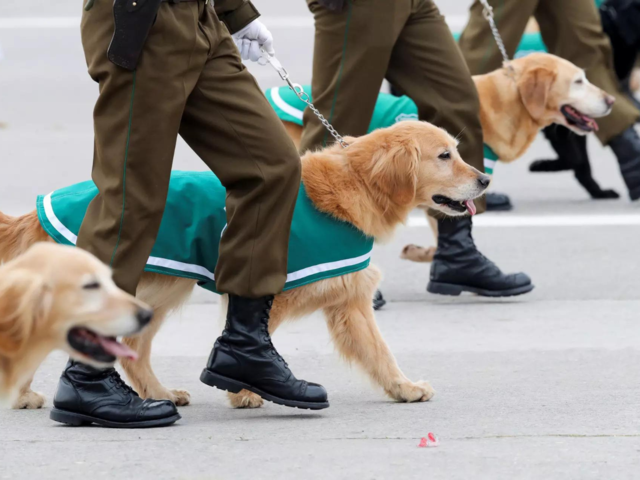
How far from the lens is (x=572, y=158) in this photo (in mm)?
8344

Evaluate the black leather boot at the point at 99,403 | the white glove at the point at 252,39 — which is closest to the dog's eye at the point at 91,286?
the black leather boot at the point at 99,403

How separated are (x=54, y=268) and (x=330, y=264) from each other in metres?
1.30

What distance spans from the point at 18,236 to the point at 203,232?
637 millimetres

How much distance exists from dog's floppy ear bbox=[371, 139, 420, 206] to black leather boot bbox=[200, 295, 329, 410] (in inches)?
26.0

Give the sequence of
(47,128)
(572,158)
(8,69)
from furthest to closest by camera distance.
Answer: (8,69) → (47,128) → (572,158)

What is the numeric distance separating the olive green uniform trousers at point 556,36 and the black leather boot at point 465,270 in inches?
61.4

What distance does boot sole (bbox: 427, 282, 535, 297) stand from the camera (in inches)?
231

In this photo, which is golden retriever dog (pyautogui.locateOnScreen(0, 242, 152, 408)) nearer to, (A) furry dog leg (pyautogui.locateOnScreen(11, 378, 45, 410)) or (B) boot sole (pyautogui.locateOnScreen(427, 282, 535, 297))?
(A) furry dog leg (pyautogui.locateOnScreen(11, 378, 45, 410))

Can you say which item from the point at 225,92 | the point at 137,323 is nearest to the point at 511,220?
the point at 225,92

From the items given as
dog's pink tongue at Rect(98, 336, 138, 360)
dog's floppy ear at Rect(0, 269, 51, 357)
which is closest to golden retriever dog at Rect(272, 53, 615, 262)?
dog's pink tongue at Rect(98, 336, 138, 360)

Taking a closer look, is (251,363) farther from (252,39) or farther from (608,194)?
(608,194)

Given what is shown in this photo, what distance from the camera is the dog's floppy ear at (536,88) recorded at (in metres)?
6.57

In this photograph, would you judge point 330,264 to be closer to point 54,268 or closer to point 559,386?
point 559,386

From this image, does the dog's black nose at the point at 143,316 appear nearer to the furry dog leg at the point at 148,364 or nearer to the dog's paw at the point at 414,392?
the furry dog leg at the point at 148,364
